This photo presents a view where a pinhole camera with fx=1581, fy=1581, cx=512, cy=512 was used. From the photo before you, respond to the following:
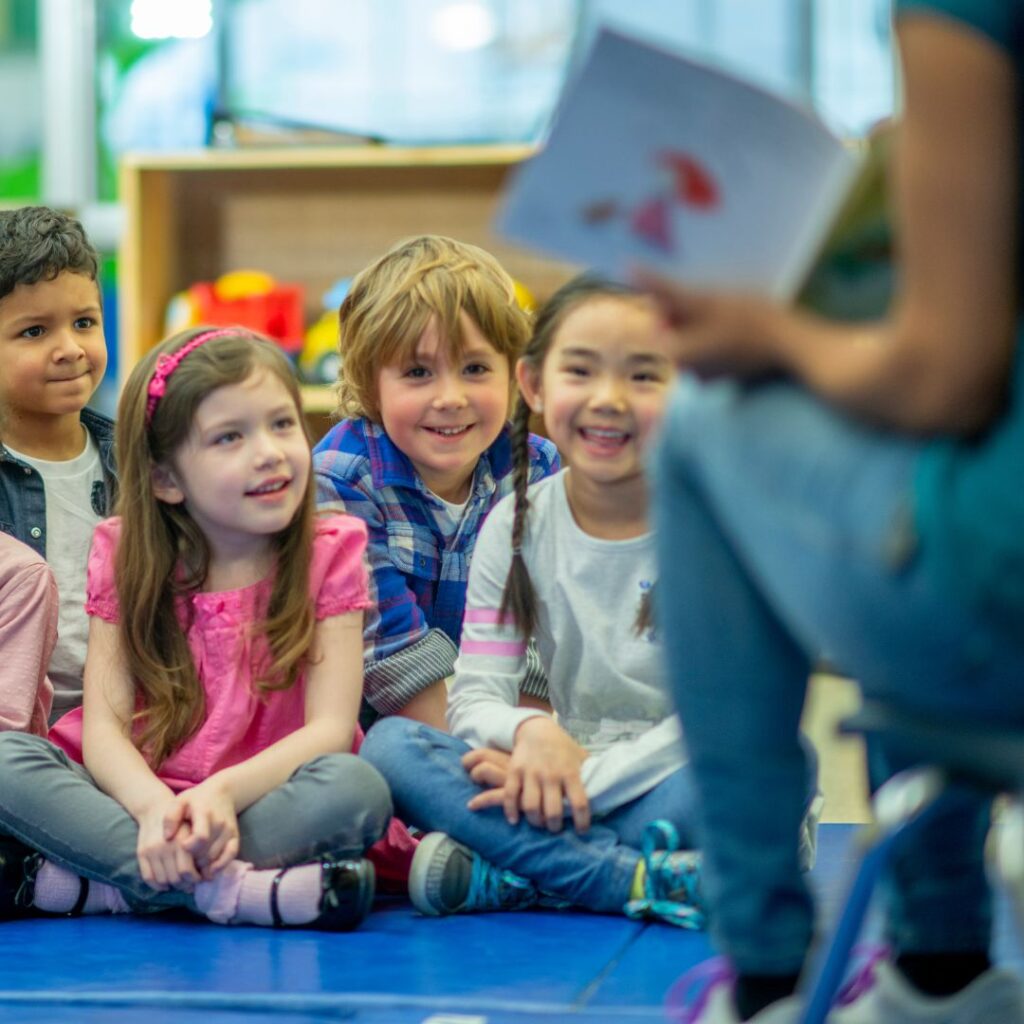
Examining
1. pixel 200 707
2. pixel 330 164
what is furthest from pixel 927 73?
pixel 330 164

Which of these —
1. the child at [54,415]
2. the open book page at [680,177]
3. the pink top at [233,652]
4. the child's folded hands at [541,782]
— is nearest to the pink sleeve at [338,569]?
the pink top at [233,652]

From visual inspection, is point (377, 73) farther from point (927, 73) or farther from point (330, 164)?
point (927, 73)

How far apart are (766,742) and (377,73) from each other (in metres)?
2.89

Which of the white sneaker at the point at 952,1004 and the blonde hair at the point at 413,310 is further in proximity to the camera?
the blonde hair at the point at 413,310

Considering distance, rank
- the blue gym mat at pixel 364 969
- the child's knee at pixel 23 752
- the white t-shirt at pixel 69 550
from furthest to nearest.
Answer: the white t-shirt at pixel 69 550
the child's knee at pixel 23 752
the blue gym mat at pixel 364 969

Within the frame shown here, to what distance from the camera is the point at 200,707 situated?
4.89ft

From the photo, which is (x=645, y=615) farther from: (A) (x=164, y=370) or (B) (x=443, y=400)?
(A) (x=164, y=370)

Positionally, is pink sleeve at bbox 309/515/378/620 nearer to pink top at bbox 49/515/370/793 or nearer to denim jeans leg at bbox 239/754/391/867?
pink top at bbox 49/515/370/793

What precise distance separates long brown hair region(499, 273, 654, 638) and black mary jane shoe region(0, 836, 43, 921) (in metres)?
0.48

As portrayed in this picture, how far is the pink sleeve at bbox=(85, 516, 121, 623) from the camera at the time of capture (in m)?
1.50

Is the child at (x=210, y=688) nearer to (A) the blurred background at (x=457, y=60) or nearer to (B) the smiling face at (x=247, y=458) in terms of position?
(B) the smiling face at (x=247, y=458)

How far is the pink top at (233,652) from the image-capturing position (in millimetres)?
1482

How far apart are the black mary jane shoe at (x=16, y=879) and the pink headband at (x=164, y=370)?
0.42 m

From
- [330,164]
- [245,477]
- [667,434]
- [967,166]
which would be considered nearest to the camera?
[967,166]
